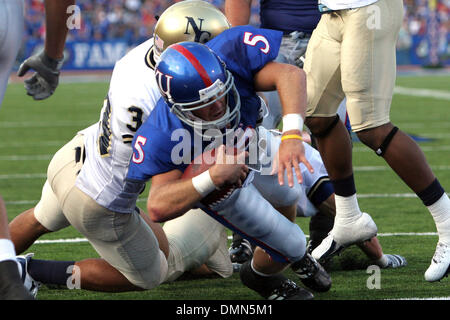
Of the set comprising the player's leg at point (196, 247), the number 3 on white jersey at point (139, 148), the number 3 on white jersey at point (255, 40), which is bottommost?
the player's leg at point (196, 247)

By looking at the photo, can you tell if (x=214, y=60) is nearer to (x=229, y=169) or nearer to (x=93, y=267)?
(x=229, y=169)

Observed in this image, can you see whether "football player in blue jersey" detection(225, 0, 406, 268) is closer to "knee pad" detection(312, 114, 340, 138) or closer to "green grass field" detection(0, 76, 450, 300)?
"green grass field" detection(0, 76, 450, 300)

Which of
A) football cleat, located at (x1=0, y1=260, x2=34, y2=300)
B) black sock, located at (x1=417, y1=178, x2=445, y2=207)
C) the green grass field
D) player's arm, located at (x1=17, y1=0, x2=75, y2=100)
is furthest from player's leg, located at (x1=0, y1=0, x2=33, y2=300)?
black sock, located at (x1=417, y1=178, x2=445, y2=207)

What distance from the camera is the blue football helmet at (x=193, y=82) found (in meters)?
2.94

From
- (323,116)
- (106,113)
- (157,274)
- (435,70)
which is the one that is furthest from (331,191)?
(435,70)

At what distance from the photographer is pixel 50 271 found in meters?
3.59

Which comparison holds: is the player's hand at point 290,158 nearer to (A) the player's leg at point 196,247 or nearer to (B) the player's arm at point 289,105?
(B) the player's arm at point 289,105

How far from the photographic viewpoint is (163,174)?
9.78 ft

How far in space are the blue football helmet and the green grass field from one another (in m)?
0.97

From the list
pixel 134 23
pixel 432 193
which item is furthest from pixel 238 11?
pixel 134 23

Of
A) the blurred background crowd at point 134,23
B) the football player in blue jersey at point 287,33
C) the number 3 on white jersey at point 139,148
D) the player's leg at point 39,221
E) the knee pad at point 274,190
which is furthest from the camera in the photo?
the blurred background crowd at point 134,23

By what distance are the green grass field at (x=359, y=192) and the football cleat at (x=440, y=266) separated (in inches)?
2.3

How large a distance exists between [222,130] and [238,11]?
1.53 m

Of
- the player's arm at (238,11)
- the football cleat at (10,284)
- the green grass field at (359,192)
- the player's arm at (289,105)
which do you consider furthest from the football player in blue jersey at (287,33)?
the football cleat at (10,284)
